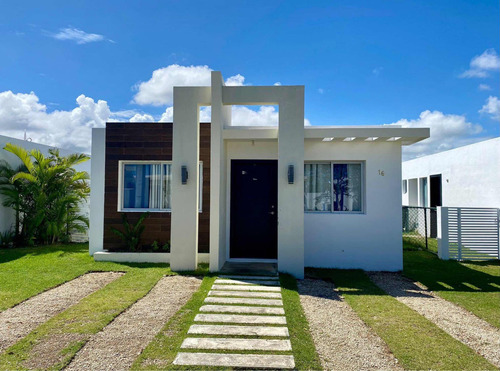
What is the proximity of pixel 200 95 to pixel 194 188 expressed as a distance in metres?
2.13

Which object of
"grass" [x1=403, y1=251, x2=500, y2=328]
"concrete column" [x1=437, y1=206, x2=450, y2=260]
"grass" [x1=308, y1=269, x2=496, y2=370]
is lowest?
"grass" [x1=403, y1=251, x2=500, y2=328]

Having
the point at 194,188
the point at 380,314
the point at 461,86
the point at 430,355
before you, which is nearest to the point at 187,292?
the point at 194,188

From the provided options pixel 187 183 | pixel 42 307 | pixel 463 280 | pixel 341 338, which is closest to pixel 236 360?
pixel 341 338

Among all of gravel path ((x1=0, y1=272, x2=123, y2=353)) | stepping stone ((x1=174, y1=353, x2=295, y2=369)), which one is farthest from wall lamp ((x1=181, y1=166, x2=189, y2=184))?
stepping stone ((x1=174, y1=353, x2=295, y2=369))

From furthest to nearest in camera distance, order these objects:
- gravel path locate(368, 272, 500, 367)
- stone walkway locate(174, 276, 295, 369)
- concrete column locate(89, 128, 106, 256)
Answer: concrete column locate(89, 128, 106, 256)
gravel path locate(368, 272, 500, 367)
stone walkway locate(174, 276, 295, 369)

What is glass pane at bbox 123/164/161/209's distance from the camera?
923 centimetres

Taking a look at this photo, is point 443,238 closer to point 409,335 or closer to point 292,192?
point 292,192

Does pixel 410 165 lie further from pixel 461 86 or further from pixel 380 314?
pixel 380 314

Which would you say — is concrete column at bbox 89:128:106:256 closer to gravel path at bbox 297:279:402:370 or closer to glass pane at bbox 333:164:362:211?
gravel path at bbox 297:279:402:370

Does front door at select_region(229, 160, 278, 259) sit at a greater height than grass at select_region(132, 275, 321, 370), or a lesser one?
greater

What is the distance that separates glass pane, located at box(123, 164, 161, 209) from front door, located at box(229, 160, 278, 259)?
2503 millimetres

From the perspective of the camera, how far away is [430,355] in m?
3.44

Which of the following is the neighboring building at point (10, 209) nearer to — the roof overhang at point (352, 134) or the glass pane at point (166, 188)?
the glass pane at point (166, 188)

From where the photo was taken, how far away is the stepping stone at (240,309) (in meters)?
4.66
